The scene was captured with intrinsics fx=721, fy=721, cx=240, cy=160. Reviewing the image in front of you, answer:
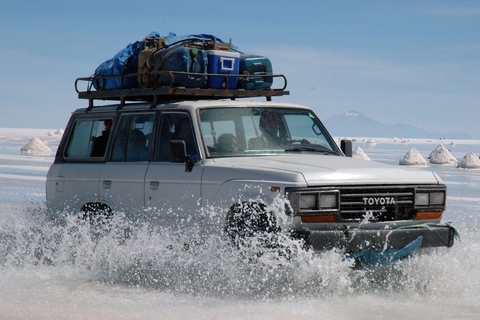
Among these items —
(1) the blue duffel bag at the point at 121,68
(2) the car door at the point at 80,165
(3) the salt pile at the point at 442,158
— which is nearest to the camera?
(2) the car door at the point at 80,165

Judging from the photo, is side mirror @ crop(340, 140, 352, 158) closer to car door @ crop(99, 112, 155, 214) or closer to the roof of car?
the roof of car

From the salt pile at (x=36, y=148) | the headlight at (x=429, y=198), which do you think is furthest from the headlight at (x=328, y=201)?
the salt pile at (x=36, y=148)

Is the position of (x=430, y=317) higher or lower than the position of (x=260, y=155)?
lower

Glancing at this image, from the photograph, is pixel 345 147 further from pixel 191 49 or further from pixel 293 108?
pixel 191 49

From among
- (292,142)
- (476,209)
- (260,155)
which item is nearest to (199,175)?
(260,155)

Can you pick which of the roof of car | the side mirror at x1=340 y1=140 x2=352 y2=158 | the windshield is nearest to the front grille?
the windshield

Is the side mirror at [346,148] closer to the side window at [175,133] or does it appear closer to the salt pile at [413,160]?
the side window at [175,133]

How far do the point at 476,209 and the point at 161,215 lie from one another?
8.88 meters

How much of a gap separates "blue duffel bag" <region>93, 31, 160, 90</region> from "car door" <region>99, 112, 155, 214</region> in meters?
0.54

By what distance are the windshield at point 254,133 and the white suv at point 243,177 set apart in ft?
0.04

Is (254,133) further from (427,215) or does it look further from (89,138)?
(89,138)

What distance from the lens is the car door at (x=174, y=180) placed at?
7.31 m

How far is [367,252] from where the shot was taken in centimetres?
654

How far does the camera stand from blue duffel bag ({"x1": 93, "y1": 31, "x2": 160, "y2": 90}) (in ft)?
29.1
